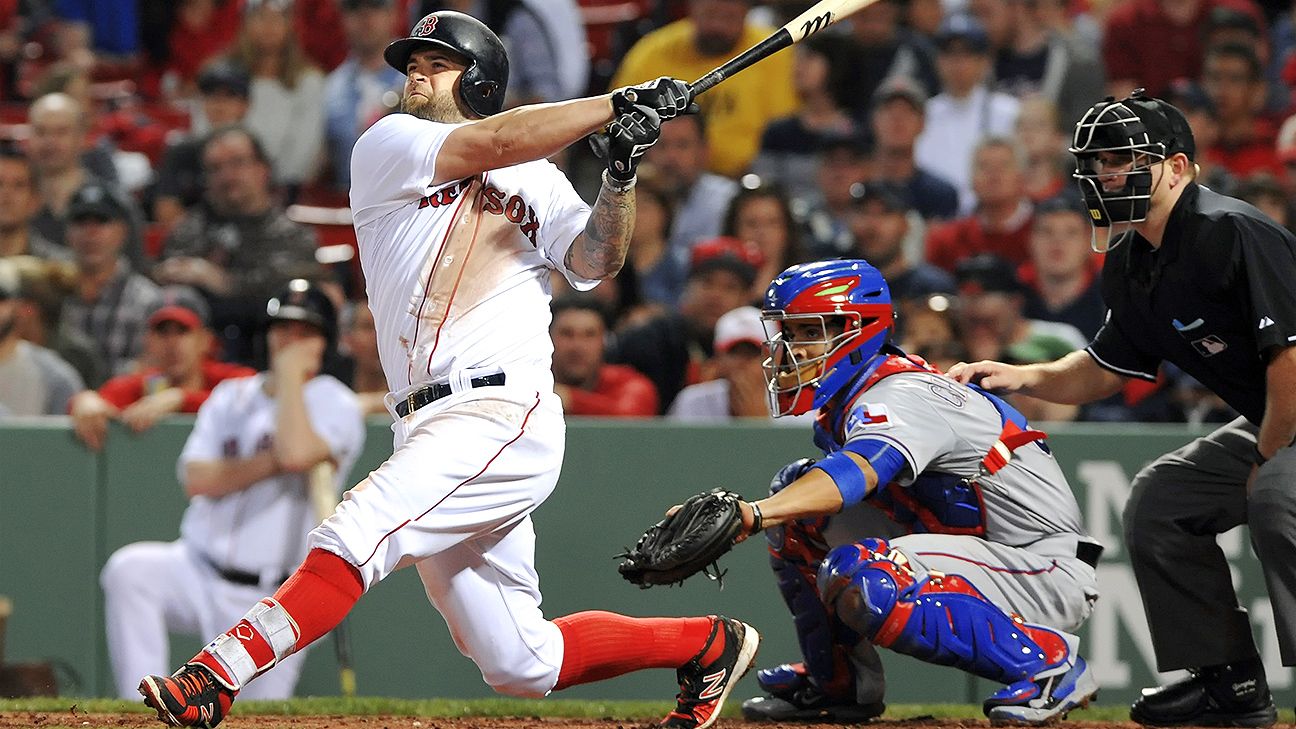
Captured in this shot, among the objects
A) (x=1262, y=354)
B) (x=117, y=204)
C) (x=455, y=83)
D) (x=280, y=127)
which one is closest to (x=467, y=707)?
(x=455, y=83)

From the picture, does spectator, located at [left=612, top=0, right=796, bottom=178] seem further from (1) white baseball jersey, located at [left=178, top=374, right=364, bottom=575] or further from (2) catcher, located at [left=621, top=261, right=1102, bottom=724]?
(2) catcher, located at [left=621, top=261, right=1102, bottom=724]

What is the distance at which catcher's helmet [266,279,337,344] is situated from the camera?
740 cm

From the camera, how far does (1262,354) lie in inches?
186

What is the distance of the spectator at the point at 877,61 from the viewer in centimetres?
1064

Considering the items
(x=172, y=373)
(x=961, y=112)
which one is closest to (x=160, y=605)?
(x=172, y=373)

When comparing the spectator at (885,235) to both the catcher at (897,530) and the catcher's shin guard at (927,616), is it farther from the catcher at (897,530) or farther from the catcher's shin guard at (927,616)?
the catcher's shin guard at (927,616)

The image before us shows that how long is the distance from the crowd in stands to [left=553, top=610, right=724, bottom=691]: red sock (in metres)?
3.18

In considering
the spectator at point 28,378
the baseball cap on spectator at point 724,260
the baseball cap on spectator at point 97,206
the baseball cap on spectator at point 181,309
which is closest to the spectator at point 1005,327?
the baseball cap on spectator at point 724,260

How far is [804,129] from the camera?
33.6 ft

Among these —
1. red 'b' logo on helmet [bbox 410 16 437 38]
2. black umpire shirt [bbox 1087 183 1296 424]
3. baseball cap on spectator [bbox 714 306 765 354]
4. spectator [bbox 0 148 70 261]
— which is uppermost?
red 'b' logo on helmet [bbox 410 16 437 38]

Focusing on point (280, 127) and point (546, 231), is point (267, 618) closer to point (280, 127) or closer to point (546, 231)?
point (546, 231)

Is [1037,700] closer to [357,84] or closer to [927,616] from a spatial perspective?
[927,616]

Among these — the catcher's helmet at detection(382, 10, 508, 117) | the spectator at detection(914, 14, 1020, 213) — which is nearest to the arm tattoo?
the catcher's helmet at detection(382, 10, 508, 117)

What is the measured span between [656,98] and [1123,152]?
1.48 m
